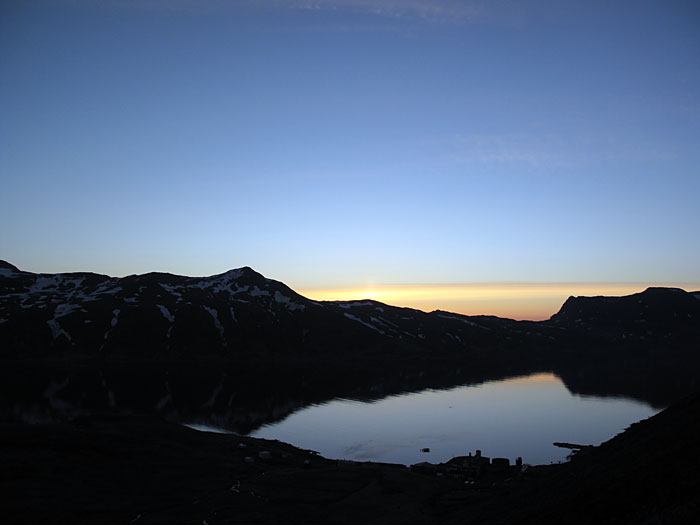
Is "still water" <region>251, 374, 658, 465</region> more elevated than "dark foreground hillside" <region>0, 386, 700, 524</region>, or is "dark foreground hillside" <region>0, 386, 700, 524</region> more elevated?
"dark foreground hillside" <region>0, 386, 700, 524</region>

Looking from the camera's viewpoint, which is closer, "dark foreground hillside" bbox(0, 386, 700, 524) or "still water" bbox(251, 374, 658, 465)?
"dark foreground hillside" bbox(0, 386, 700, 524)

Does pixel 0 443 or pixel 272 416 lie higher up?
pixel 0 443

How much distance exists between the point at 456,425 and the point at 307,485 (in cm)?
5389

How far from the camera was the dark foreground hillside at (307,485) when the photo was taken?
25750mm

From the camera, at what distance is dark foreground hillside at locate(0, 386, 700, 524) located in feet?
84.5

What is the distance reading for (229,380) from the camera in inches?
5955

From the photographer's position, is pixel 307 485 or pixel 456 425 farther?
pixel 456 425

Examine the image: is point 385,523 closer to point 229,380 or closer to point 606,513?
point 606,513

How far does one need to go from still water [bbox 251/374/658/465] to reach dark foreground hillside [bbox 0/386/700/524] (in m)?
15.6

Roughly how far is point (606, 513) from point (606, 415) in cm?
9305

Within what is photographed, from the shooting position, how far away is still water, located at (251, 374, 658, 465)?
250ft

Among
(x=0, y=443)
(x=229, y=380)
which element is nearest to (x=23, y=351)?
(x=229, y=380)

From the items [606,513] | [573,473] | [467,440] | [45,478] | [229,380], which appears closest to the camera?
[606,513]

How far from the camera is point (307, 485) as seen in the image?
49438mm
